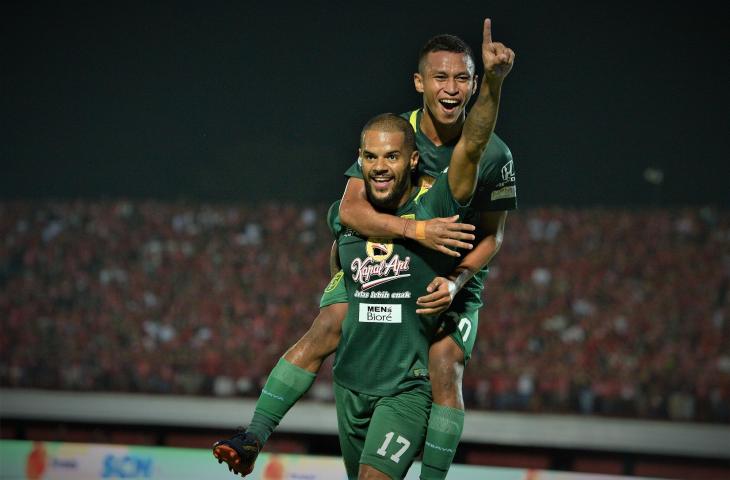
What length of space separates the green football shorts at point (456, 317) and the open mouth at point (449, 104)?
2.42ft

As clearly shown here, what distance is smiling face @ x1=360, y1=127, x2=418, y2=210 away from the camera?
319 cm

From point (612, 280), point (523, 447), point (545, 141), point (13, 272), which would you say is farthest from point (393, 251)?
point (545, 141)

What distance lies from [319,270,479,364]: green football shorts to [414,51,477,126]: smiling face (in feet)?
2.33

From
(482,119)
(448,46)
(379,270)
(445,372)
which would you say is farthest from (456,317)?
(448,46)

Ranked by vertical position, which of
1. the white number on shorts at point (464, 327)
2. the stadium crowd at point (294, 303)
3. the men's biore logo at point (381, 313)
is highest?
the men's biore logo at point (381, 313)

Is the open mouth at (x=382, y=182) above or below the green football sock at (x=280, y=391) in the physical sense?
above

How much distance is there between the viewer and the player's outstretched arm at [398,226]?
10.1ft

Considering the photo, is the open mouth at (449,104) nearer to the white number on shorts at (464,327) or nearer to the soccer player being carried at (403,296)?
the soccer player being carried at (403,296)

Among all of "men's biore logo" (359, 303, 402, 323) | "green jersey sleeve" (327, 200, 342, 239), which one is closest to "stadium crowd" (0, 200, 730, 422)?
"green jersey sleeve" (327, 200, 342, 239)

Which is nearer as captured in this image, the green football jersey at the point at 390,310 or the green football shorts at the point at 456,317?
the green football jersey at the point at 390,310

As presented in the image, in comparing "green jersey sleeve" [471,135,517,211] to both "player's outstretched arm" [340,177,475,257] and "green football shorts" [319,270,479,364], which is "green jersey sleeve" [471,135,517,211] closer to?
"player's outstretched arm" [340,177,475,257]

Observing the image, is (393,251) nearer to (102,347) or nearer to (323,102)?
(102,347)

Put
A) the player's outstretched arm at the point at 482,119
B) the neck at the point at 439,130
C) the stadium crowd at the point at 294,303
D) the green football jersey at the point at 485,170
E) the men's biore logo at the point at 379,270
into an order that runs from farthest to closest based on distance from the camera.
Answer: the stadium crowd at the point at 294,303, the neck at the point at 439,130, the green football jersey at the point at 485,170, the men's biore logo at the point at 379,270, the player's outstretched arm at the point at 482,119

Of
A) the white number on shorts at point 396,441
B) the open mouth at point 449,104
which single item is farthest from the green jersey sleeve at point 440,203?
the white number on shorts at point 396,441
